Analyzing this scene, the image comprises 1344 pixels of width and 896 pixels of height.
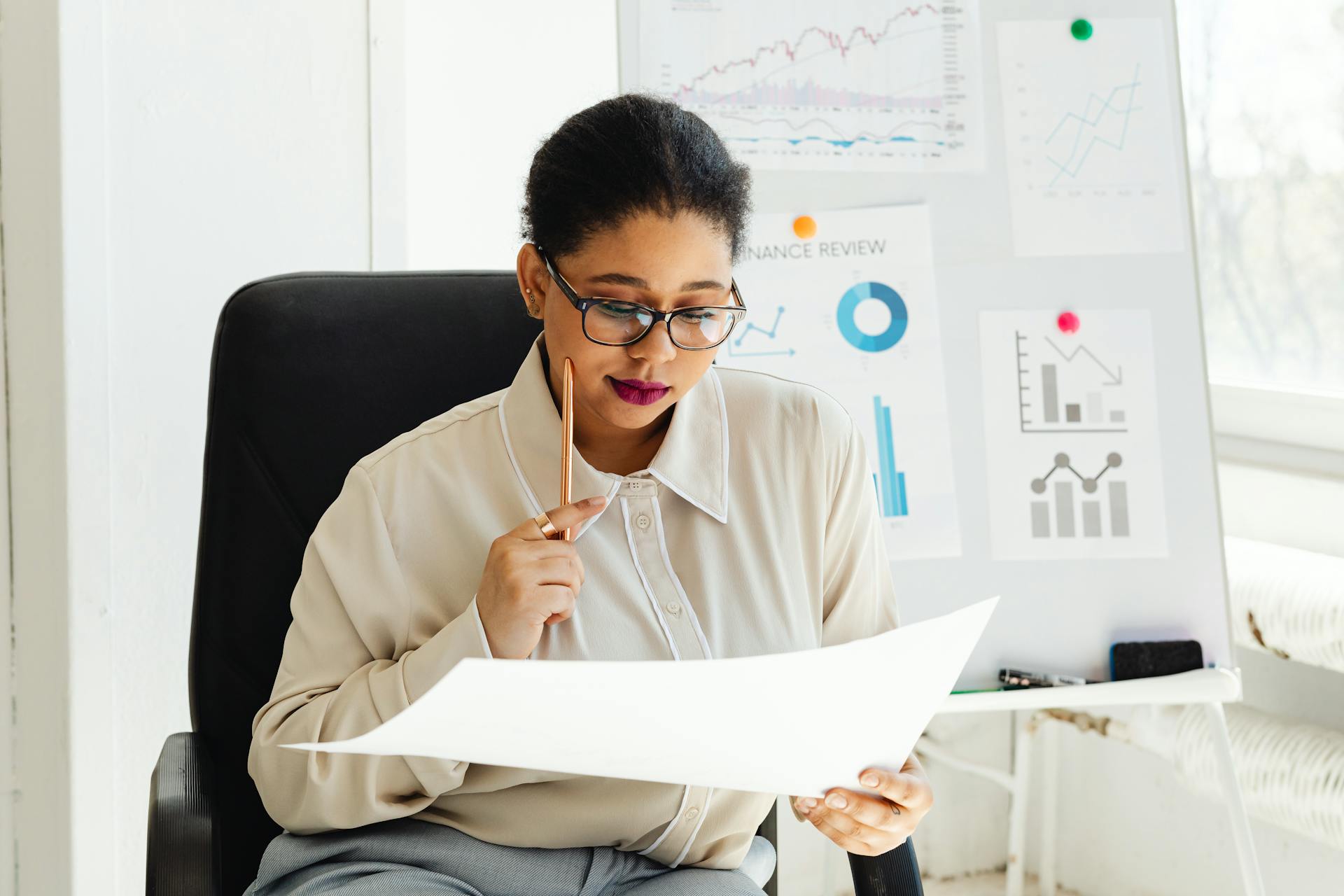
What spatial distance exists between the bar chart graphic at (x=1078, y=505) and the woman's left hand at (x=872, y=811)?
2.05 feet

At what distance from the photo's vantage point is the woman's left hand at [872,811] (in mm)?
907

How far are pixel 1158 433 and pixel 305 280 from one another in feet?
3.48

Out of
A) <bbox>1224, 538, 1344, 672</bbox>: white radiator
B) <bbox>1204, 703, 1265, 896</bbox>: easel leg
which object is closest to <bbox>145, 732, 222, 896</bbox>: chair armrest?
<bbox>1204, 703, 1265, 896</bbox>: easel leg

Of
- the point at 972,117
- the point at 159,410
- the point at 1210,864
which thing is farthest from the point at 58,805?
the point at 1210,864

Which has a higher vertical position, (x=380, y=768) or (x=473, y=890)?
(x=380, y=768)

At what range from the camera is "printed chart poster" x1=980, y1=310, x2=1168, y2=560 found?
59.4 inches

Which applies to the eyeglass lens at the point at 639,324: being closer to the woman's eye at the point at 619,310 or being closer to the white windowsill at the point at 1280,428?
the woman's eye at the point at 619,310

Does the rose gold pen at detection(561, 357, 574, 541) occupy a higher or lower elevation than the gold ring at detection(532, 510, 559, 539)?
higher

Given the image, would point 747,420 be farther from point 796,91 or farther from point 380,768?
point 796,91

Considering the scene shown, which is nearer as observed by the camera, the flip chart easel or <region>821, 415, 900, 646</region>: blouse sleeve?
<region>821, 415, 900, 646</region>: blouse sleeve

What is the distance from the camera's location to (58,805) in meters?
1.61

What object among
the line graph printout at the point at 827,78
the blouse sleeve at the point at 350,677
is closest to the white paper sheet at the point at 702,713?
the blouse sleeve at the point at 350,677

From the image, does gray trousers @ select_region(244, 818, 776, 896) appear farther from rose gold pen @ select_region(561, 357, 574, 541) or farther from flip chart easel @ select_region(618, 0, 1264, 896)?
flip chart easel @ select_region(618, 0, 1264, 896)

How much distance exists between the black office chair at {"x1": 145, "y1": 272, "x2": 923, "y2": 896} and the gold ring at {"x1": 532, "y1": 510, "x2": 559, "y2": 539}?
1.04 ft
